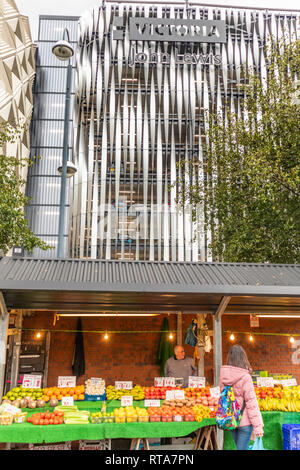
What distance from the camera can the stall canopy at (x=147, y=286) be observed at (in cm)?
593

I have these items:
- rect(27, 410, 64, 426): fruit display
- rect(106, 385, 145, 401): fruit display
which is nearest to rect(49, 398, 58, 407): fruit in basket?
rect(27, 410, 64, 426): fruit display

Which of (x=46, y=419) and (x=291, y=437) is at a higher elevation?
(x=46, y=419)

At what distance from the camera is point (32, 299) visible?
6703mm

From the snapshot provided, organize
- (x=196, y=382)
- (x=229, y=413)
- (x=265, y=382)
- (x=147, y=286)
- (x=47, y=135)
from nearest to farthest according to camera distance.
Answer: (x=229, y=413) → (x=147, y=286) → (x=196, y=382) → (x=265, y=382) → (x=47, y=135)

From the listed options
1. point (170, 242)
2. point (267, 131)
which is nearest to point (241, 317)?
point (267, 131)

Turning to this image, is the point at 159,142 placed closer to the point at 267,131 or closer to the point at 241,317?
the point at 267,131

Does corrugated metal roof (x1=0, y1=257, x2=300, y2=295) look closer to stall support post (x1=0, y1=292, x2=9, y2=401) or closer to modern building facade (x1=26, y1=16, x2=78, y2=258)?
stall support post (x1=0, y1=292, x2=9, y2=401)

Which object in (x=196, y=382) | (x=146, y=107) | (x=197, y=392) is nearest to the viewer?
(x=197, y=392)

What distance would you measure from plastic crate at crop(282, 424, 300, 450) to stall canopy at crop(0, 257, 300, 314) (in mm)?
2055

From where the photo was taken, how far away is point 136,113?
86.9 ft

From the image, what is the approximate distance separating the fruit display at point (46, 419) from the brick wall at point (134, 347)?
317 centimetres

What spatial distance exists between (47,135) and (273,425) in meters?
25.6

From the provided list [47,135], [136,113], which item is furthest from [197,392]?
[47,135]

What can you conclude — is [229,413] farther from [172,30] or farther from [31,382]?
[172,30]
